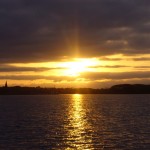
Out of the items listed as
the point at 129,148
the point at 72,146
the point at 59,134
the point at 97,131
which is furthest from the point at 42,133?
the point at 129,148

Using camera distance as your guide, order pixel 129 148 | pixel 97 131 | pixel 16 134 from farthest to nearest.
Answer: pixel 97 131
pixel 16 134
pixel 129 148

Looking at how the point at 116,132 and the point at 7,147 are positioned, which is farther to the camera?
the point at 116,132

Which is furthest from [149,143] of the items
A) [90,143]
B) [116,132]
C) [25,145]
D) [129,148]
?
[25,145]

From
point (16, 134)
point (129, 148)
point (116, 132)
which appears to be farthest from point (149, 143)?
point (16, 134)

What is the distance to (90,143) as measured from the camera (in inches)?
2338

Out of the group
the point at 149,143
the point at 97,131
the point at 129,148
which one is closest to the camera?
the point at 129,148

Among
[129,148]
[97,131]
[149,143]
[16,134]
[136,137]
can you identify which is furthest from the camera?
[97,131]

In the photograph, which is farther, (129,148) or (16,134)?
(16,134)

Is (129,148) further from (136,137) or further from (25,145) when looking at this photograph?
(25,145)

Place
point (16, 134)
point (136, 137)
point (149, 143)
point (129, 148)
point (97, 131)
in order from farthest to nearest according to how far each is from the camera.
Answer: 1. point (97, 131)
2. point (16, 134)
3. point (136, 137)
4. point (149, 143)
5. point (129, 148)

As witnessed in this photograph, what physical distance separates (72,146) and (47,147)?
12.6 feet

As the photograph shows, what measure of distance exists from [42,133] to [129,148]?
73.9ft

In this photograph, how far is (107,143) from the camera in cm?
5869

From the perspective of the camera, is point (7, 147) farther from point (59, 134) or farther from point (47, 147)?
point (59, 134)
